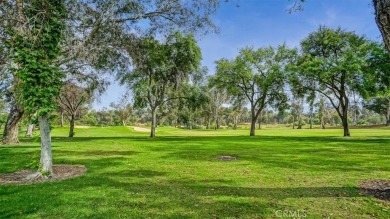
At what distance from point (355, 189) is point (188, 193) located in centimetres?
496

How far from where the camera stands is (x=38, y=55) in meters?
10.2

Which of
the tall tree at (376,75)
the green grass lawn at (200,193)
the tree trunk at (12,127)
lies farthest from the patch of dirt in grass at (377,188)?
the tall tree at (376,75)

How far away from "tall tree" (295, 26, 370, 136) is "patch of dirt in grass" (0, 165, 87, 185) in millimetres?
28721

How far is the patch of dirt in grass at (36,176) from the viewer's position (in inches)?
391

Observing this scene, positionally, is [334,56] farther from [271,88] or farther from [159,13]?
[159,13]

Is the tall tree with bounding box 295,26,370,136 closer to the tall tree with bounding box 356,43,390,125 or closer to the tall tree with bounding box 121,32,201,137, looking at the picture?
the tall tree with bounding box 356,43,390,125

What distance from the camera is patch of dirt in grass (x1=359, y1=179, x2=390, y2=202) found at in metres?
7.91

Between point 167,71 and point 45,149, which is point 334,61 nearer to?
point 167,71

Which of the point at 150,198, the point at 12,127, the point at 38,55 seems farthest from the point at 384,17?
the point at 12,127

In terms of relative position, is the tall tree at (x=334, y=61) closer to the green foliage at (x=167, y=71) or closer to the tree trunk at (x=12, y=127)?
the green foliage at (x=167, y=71)

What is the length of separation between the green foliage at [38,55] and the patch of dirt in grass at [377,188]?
34.5ft

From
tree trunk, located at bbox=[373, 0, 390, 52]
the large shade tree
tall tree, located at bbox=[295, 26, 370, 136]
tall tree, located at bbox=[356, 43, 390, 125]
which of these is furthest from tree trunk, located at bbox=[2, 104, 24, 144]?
tall tree, located at bbox=[356, 43, 390, 125]

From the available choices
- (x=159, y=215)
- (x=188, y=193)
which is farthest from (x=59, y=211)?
(x=188, y=193)

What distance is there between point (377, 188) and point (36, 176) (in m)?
11.2
